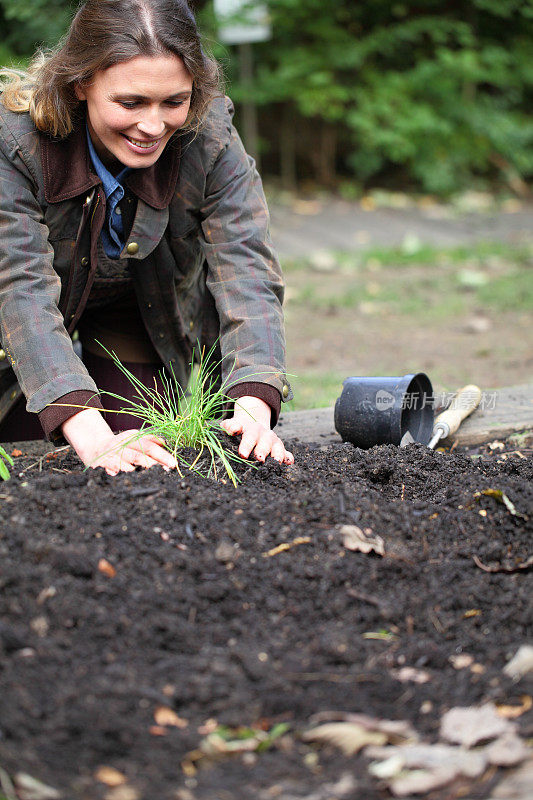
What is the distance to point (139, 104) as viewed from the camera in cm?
237

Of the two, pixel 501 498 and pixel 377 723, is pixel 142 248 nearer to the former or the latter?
pixel 501 498

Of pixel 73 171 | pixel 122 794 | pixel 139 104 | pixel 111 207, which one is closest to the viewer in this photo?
pixel 122 794

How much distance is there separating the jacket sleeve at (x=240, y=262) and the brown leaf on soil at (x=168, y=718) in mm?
1327

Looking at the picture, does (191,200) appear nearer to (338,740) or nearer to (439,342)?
(338,740)

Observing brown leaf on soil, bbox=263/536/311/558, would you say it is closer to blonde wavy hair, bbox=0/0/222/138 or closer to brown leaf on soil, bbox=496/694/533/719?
brown leaf on soil, bbox=496/694/533/719

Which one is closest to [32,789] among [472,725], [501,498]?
[472,725]

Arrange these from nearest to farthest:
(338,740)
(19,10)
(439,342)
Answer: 1. (338,740)
2. (439,342)
3. (19,10)

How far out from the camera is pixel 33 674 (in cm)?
145

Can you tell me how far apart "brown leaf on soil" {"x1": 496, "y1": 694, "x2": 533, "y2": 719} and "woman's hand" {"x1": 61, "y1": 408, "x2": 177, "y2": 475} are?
1.05 meters

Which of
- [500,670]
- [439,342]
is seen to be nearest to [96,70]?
[500,670]

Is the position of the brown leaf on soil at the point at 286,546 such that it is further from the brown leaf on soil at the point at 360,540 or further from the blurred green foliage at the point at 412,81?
the blurred green foliage at the point at 412,81

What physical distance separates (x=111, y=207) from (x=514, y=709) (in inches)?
75.4

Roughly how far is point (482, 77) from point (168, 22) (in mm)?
8128

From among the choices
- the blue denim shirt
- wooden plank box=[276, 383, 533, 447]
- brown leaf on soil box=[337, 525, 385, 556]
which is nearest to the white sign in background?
the blue denim shirt
